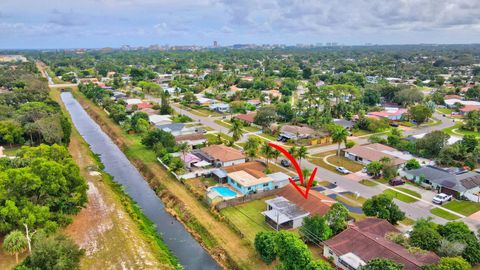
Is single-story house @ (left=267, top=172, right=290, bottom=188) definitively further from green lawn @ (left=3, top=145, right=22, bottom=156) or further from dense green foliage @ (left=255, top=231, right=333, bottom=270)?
green lawn @ (left=3, top=145, right=22, bottom=156)

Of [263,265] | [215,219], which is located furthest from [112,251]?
[263,265]

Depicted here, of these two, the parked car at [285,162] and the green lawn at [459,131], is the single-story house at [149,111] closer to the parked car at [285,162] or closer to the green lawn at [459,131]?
the parked car at [285,162]

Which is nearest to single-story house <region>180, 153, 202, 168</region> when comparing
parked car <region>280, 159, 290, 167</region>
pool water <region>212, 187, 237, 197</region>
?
pool water <region>212, 187, 237, 197</region>

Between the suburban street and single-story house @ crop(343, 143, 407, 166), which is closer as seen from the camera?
the suburban street

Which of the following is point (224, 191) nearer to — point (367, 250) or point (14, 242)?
point (367, 250)

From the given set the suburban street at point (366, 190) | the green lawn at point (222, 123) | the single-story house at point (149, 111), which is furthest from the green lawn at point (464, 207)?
the single-story house at point (149, 111)

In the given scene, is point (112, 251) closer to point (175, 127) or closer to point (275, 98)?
point (175, 127)
